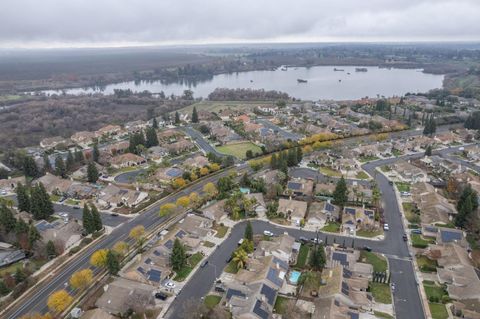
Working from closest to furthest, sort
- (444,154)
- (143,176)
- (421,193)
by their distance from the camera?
1. (421,193)
2. (143,176)
3. (444,154)

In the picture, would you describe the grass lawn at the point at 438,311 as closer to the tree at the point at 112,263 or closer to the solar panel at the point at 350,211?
the solar panel at the point at 350,211

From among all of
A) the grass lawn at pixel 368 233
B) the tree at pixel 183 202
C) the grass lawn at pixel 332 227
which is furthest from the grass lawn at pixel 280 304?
the tree at pixel 183 202

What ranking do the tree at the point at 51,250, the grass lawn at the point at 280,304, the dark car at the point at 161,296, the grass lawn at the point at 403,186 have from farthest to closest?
the grass lawn at the point at 403,186 → the tree at the point at 51,250 → the dark car at the point at 161,296 → the grass lawn at the point at 280,304

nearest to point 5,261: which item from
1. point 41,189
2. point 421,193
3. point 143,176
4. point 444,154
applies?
point 41,189

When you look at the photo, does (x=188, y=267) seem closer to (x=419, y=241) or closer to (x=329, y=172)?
(x=419, y=241)

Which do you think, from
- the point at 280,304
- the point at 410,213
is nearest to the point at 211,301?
the point at 280,304

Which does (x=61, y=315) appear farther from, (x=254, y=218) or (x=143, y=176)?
(x=143, y=176)

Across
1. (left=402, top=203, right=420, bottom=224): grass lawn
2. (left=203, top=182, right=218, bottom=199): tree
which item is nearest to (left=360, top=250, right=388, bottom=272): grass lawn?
(left=402, top=203, right=420, bottom=224): grass lawn
